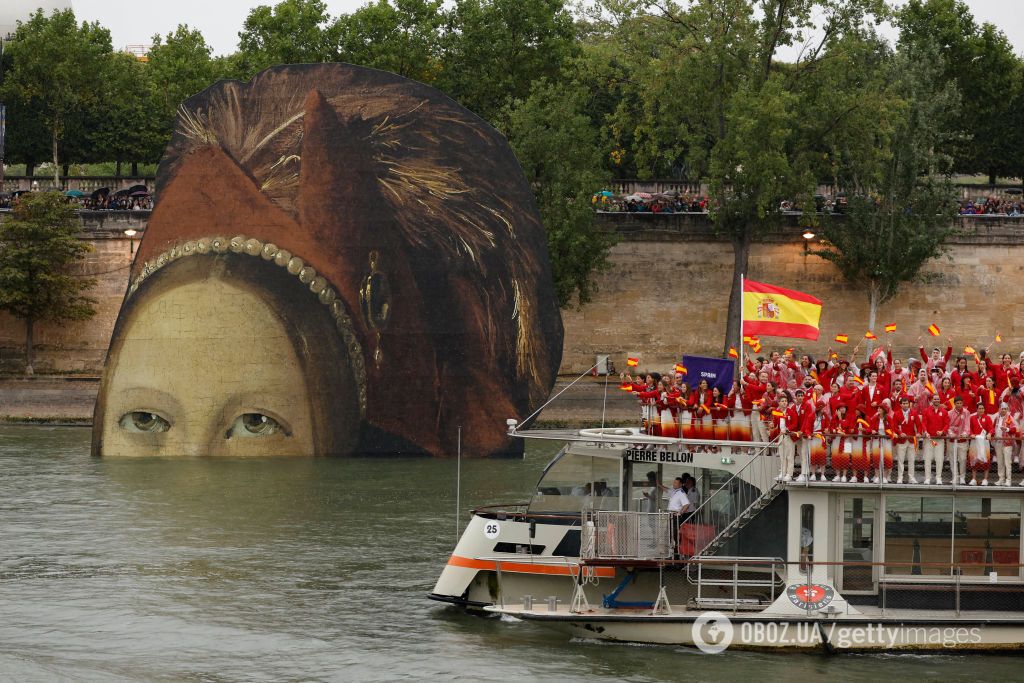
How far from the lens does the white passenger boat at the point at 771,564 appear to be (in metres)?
27.0

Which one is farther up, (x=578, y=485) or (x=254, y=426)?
(x=578, y=485)

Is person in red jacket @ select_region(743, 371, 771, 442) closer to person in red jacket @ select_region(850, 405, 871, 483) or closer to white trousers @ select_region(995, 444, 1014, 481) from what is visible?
person in red jacket @ select_region(850, 405, 871, 483)

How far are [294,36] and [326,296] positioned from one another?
1318 inches

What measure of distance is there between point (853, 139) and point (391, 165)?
66.5 feet

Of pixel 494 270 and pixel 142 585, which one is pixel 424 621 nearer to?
pixel 142 585

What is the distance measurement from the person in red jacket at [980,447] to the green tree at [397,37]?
50905 millimetres

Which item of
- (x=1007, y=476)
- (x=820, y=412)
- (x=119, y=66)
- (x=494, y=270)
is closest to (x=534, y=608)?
(x=820, y=412)

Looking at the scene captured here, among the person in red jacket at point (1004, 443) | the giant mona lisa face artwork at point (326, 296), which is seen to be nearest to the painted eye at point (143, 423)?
the giant mona lisa face artwork at point (326, 296)

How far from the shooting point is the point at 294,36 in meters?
77.5

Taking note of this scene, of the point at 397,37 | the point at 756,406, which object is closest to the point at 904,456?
the point at 756,406

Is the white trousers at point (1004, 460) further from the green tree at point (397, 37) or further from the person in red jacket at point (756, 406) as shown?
the green tree at point (397, 37)

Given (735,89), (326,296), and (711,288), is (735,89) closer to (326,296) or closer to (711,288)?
(711,288)

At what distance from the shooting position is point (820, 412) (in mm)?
27469

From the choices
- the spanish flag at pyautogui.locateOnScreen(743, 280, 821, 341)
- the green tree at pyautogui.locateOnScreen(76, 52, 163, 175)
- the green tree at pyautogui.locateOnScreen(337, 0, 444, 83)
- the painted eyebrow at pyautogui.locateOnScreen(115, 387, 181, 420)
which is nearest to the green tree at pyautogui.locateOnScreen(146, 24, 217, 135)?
the green tree at pyautogui.locateOnScreen(76, 52, 163, 175)
